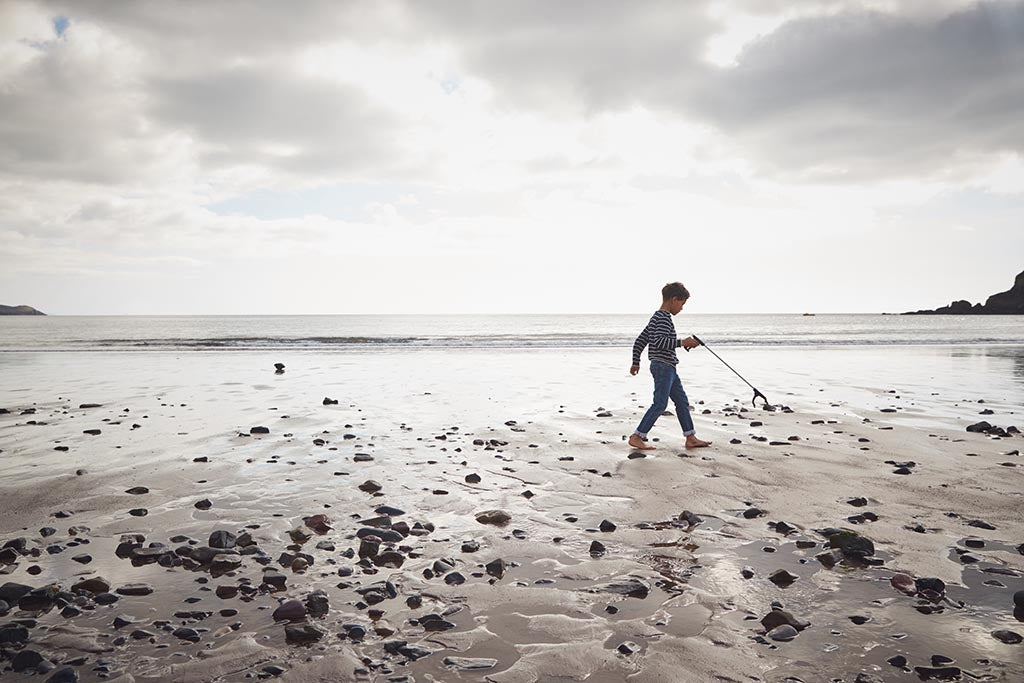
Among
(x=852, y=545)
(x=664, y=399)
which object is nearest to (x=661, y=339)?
(x=664, y=399)

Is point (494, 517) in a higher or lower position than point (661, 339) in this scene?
lower

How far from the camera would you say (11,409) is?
49.9 ft

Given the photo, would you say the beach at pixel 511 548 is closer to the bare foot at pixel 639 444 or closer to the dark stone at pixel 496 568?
the dark stone at pixel 496 568

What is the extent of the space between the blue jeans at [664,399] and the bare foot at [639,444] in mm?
161

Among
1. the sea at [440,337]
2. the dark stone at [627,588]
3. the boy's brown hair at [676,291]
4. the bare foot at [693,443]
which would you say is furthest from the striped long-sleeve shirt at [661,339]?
the sea at [440,337]

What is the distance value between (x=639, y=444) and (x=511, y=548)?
17.6ft

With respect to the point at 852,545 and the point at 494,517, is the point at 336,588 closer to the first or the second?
the point at 494,517

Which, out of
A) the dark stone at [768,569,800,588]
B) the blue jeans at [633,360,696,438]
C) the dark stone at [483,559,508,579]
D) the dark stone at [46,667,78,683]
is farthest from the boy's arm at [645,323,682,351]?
the dark stone at [46,667,78,683]

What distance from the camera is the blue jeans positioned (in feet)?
35.6

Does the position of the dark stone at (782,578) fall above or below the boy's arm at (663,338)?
below

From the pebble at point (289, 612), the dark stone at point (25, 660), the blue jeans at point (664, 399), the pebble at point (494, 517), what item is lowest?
the pebble at point (494, 517)

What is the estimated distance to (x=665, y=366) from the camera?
1098 cm

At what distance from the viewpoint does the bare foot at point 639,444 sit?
1066 centimetres

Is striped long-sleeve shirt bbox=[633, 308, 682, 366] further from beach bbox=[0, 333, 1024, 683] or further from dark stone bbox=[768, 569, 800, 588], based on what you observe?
dark stone bbox=[768, 569, 800, 588]
